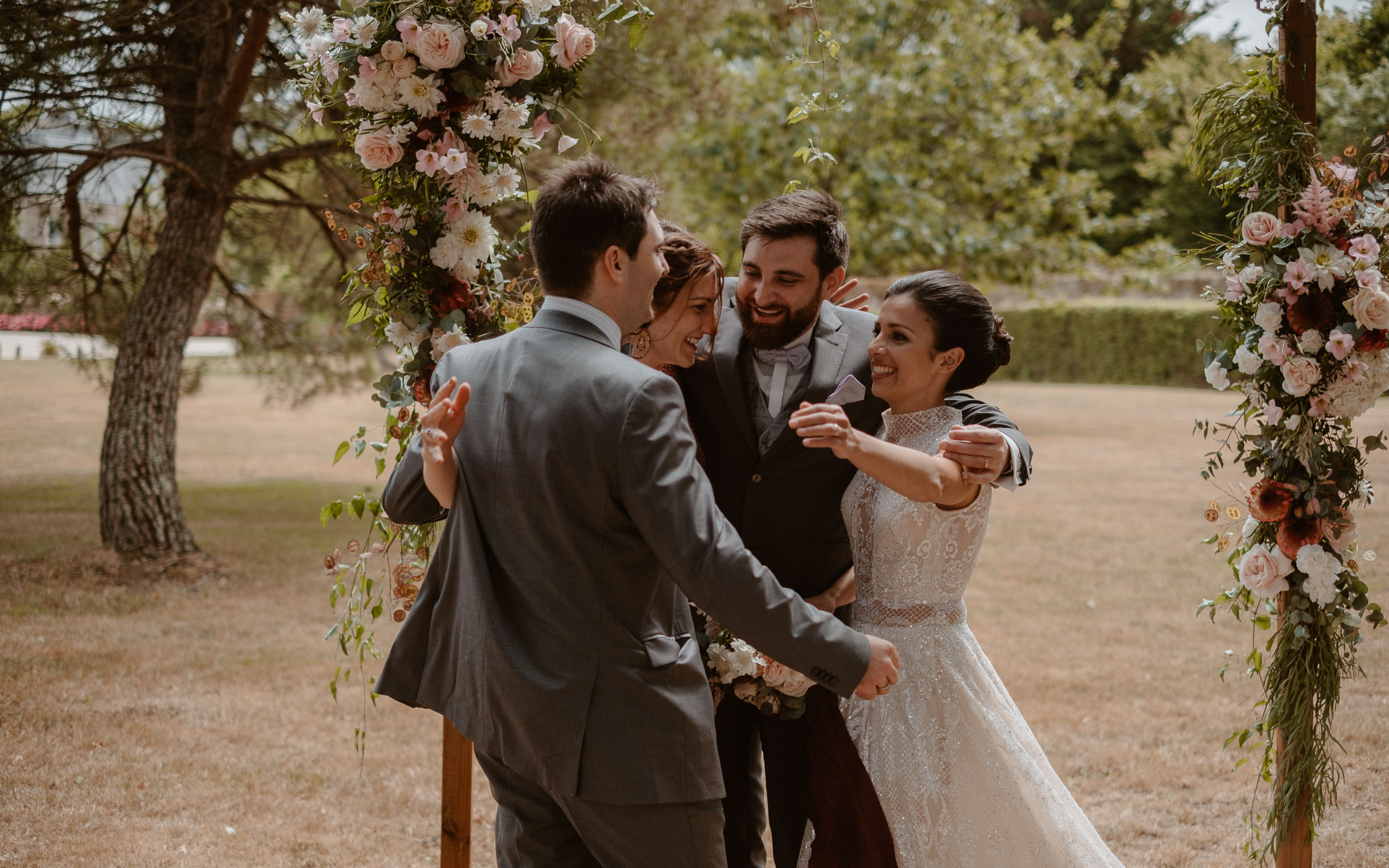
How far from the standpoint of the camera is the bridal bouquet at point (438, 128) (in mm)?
2770

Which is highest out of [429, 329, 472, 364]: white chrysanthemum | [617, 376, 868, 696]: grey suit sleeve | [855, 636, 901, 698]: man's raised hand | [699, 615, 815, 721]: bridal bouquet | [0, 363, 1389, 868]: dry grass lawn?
[429, 329, 472, 364]: white chrysanthemum

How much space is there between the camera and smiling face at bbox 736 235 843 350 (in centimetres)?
288

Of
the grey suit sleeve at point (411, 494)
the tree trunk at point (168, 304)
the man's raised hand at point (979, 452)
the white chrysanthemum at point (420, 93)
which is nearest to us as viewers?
the grey suit sleeve at point (411, 494)

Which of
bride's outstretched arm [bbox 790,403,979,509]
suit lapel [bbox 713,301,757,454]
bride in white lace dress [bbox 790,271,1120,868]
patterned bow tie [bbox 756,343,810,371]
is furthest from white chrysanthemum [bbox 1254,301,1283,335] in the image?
suit lapel [bbox 713,301,757,454]

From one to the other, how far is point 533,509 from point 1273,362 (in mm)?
2066

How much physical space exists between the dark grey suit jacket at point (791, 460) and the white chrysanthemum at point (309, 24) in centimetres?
135

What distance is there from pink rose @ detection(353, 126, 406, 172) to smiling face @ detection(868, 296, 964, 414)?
132 cm

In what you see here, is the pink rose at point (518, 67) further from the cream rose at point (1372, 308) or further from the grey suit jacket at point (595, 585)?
the cream rose at point (1372, 308)

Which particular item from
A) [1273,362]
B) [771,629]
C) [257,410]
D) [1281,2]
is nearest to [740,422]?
[771,629]

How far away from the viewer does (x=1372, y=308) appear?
278 cm

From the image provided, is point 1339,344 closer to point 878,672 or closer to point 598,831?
point 878,672

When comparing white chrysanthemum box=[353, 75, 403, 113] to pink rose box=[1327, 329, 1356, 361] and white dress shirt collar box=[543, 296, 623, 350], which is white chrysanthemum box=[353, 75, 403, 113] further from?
pink rose box=[1327, 329, 1356, 361]

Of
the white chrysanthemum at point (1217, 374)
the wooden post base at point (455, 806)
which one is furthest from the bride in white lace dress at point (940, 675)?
the wooden post base at point (455, 806)

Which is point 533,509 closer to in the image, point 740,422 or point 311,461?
point 740,422
